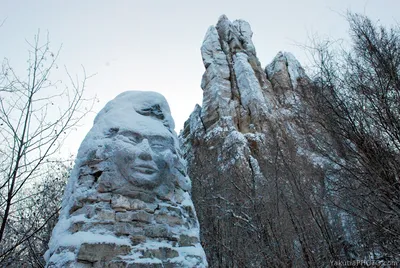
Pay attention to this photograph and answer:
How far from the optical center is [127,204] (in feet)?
8.24

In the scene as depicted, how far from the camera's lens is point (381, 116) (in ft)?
11.7

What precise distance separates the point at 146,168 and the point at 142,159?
0.33ft

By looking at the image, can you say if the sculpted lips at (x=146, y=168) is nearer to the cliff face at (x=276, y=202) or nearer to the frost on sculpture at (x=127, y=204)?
the frost on sculpture at (x=127, y=204)

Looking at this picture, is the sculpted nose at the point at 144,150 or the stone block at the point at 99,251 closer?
the stone block at the point at 99,251

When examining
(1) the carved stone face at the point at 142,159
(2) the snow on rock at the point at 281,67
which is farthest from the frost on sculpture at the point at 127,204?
(2) the snow on rock at the point at 281,67

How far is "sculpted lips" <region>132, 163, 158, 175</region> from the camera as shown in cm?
271

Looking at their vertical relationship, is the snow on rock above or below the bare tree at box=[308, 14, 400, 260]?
above

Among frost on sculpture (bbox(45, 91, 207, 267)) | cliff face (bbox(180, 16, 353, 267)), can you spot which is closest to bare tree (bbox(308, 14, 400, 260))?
cliff face (bbox(180, 16, 353, 267))

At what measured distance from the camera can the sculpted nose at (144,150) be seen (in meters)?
2.80

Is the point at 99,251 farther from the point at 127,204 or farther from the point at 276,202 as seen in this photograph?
the point at 276,202

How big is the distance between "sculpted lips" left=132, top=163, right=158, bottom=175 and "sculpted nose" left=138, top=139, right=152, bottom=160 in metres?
0.08

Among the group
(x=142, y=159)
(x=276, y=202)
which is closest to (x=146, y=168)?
(x=142, y=159)

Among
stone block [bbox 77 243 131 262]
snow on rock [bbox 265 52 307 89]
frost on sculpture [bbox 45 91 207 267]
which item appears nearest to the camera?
stone block [bbox 77 243 131 262]

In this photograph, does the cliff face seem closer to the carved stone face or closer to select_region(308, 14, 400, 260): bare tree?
select_region(308, 14, 400, 260): bare tree
